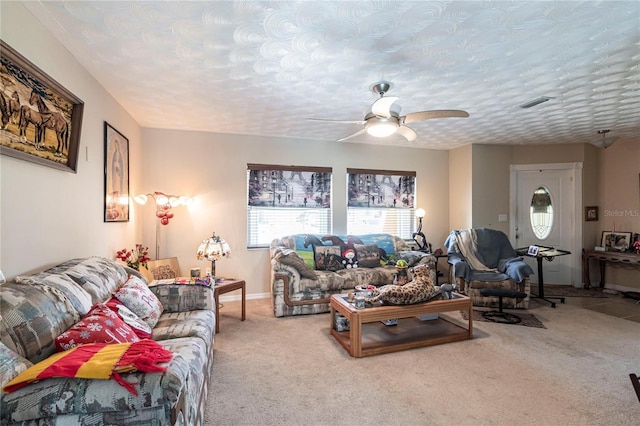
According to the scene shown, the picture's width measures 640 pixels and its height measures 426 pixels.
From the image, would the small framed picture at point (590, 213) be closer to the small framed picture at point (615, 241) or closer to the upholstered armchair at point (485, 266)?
the small framed picture at point (615, 241)

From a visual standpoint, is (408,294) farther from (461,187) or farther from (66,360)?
(461,187)

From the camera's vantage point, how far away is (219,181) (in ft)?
15.3

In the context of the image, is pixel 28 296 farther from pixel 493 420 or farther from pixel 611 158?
pixel 611 158

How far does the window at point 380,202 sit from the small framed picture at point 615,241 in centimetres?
322

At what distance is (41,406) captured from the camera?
107 cm

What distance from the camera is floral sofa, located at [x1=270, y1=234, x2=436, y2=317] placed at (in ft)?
12.7

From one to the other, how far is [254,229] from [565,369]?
401 centimetres

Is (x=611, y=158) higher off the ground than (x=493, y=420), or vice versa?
(x=611, y=158)

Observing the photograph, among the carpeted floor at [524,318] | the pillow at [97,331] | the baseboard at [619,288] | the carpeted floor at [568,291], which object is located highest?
the pillow at [97,331]

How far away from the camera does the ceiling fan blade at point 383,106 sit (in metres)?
2.35

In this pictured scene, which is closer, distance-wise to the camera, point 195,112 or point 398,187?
point 195,112

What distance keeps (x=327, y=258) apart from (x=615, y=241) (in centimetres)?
496

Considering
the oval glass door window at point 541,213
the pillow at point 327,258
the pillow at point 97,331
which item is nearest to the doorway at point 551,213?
the oval glass door window at point 541,213

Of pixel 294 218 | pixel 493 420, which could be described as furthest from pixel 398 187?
pixel 493 420
